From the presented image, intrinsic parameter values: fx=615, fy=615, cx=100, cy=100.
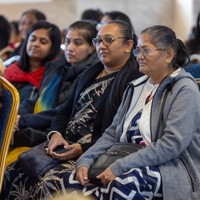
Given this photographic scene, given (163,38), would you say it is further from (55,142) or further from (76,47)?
(76,47)

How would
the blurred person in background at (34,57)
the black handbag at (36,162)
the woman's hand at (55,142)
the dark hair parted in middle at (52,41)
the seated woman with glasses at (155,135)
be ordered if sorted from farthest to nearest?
the dark hair parted in middle at (52,41), the blurred person in background at (34,57), the woman's hand at (55,142), the black handbag at (36,162), the seated woman with glasses at (155,135)

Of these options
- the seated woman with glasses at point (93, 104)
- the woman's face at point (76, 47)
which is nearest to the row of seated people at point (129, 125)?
the seated woman with glasses at point (93, 104)

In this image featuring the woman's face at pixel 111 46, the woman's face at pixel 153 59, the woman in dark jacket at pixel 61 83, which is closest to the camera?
the woman's face at pixel 153 59

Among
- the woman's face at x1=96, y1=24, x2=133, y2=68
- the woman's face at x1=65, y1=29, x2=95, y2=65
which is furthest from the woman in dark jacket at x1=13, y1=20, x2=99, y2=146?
the woman's face at x1=96, y1=24, x2=133, y2=68

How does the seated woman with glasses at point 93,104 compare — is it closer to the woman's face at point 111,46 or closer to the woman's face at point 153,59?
the woman's face at point 111,46

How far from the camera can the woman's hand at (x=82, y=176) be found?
3.01 m

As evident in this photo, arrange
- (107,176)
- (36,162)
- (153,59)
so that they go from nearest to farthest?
(107,176), (153,59), (36,162)

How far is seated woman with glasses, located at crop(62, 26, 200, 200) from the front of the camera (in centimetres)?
285

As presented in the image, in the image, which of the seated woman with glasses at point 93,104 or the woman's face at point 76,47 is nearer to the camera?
the seated woman with glasses at point 93,104

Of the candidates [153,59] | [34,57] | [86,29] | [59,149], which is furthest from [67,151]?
[34,57]

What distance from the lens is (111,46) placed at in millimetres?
3566

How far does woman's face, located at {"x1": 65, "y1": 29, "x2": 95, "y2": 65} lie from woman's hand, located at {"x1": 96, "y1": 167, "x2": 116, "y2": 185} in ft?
4.16

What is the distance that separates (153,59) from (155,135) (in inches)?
15.7

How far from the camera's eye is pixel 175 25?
819 cm
